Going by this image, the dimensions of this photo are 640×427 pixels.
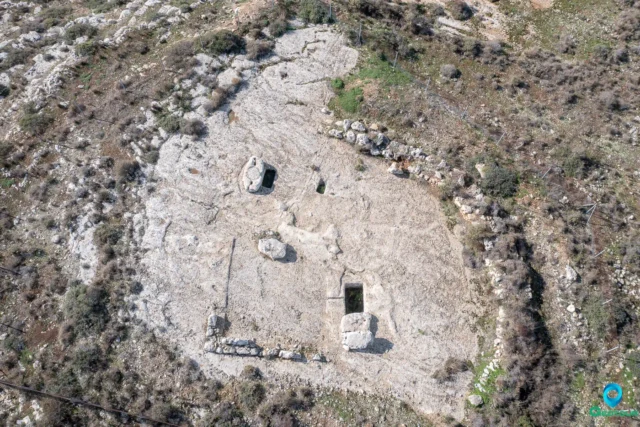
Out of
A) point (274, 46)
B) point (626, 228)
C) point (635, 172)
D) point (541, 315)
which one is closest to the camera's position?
point (541, 315)

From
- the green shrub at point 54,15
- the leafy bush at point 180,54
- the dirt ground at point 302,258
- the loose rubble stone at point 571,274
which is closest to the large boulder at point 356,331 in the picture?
the dirt ground at point 302,258

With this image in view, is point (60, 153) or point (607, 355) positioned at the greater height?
point (60, 153)

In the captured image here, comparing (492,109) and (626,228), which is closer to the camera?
(626,228)

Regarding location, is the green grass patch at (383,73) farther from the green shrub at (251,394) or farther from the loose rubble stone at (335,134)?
the green shrub at (251,394)

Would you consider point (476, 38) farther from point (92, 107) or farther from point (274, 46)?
point (92, 107)

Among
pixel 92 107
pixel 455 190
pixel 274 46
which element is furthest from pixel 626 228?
pixel 92 107

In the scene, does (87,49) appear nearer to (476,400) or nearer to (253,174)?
(253,174)

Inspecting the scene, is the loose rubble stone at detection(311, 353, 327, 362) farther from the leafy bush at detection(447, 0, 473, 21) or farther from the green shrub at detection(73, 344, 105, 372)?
the leafy bush at detection(447, 0, 473, 21)

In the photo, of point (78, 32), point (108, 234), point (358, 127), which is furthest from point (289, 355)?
point (78, 32)

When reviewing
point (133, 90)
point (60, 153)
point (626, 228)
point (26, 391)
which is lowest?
point (26, 391)
